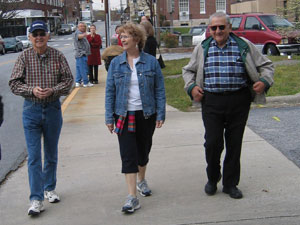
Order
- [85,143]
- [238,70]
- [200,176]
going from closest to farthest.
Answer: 1. [238,70]
2. [200,176]
3. [85,143]

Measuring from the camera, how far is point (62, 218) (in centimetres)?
459

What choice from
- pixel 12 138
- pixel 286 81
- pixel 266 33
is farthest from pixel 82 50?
pixel 266 33

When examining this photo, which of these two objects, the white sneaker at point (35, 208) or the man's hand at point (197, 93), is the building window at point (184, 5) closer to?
the man's hand at point (197, 93)

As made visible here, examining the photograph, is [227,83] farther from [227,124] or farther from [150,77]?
[150,77]

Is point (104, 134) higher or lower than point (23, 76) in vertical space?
lower

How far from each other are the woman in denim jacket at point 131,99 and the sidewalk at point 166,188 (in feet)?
1.22

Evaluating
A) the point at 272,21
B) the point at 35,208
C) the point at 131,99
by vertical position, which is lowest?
the point at 35,208

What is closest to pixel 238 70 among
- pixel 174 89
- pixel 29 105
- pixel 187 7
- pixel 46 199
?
pixel 29 105

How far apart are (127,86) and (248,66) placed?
113 cm

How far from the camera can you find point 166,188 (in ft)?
17.4

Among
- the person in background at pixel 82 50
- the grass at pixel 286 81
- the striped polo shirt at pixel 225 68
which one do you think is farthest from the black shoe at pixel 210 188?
the person in background at pixel 82 50

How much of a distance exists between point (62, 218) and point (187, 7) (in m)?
57.3

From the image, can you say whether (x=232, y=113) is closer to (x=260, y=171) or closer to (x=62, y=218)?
(x=260, y=171)

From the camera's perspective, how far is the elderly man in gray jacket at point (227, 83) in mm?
4578
